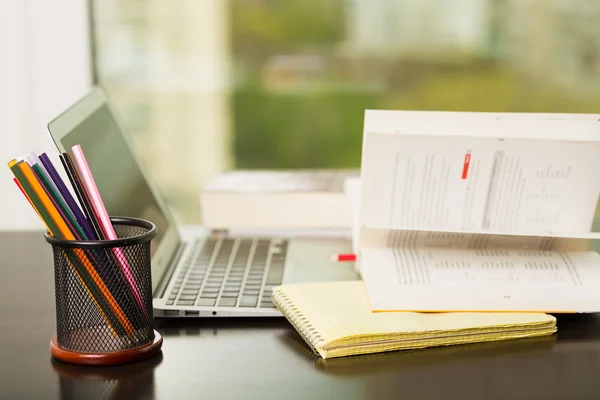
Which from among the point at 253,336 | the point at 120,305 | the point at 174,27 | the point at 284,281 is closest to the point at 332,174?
the point at 284,281

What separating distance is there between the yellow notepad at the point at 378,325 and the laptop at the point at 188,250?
53 millimetres

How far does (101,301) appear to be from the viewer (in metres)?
0.75

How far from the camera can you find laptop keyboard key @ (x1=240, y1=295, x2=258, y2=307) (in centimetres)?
91

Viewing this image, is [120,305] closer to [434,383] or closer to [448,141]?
[434,383]

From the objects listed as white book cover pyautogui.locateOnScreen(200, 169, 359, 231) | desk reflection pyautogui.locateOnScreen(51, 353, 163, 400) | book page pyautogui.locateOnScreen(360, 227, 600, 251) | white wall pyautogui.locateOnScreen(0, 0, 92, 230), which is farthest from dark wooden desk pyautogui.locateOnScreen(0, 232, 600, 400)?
white wall pyautogui.locateOnScreen(0, 0, 92, 230)

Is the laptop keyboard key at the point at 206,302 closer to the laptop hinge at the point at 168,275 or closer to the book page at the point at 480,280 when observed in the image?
the laptop hinge at the point at 168,275

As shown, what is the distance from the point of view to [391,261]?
0.95m

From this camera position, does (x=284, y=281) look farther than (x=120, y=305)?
Yes

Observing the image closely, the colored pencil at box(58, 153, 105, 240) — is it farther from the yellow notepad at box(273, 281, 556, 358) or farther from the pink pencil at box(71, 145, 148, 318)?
the yellow notepad at box(273, 281, 556, 358)

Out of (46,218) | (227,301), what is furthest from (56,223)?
(227,301)

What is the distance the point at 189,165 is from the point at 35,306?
2791 mm

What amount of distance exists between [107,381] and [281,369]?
0.51 feet

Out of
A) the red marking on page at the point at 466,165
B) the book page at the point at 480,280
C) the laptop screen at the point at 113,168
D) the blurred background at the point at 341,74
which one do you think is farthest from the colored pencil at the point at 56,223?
the blurred background at the point at 341,74

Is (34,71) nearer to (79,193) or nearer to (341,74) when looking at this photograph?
(79,193)
